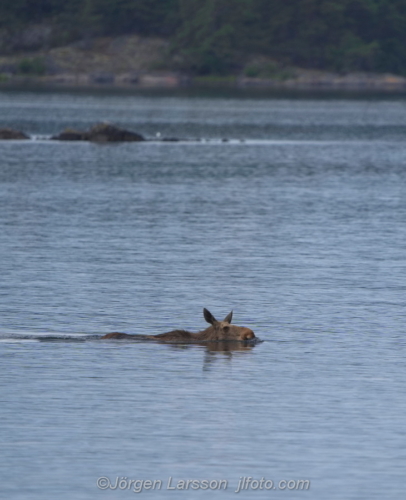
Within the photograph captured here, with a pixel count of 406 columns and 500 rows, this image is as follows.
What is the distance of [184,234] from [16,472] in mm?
24828

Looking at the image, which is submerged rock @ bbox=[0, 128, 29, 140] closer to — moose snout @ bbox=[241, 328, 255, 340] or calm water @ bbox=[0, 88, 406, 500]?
calm water @ bbox=[0, 88, 406, 500]

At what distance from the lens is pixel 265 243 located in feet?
130

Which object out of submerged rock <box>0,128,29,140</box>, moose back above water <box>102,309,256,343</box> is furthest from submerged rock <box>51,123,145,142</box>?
moose back above water <box>102,309,256,343</box>

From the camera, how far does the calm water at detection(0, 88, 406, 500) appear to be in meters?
17.5

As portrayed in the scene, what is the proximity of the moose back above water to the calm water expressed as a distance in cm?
26

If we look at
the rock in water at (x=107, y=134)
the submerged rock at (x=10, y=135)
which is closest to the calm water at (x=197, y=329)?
the submerged rock at (x=10, y=135)

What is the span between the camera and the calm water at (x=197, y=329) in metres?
17.5

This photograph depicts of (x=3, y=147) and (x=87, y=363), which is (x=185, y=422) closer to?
(x=87, y=363)

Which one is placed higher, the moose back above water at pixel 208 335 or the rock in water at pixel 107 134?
the moose back above water at pixel 208 335

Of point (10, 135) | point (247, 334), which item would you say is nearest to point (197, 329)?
point (247, 334)

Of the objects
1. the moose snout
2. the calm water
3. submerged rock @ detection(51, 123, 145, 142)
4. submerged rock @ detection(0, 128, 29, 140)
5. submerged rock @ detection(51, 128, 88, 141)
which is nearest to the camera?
the calm water

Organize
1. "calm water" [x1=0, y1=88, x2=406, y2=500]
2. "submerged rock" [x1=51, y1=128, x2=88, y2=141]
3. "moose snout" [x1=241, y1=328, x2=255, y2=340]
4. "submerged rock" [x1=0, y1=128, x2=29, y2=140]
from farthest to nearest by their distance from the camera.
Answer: "submerged rock" [x1=51, y1=128, x2=88, y2=141], "submerged rock" [x1=0, y1=128, x2=29, y2=140], "moose snout" [x1=241, y1=328, x2=255, y2=340], "calm water" [x1=0, y1=88, x2=406, y2=500]

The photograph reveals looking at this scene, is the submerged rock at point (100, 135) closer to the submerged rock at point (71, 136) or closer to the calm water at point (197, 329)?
the submerged rock at point (71, 136)

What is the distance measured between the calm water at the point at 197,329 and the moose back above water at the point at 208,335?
0.26 m
